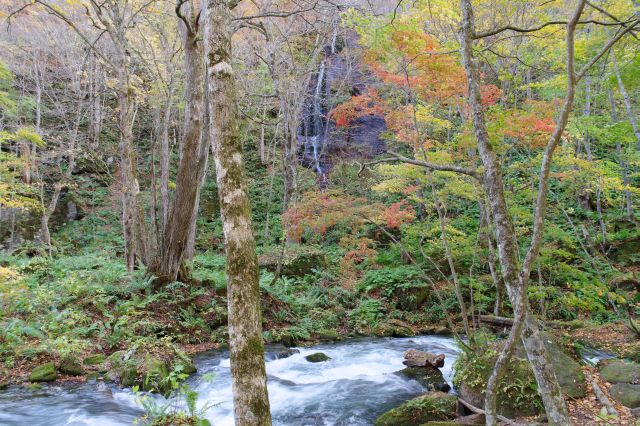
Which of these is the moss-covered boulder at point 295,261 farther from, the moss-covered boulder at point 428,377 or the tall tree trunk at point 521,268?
the tall tree trunk at point 521,268

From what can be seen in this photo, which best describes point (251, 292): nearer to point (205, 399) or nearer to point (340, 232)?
point (205, 399)

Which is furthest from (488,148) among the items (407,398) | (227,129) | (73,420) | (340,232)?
(340,232)

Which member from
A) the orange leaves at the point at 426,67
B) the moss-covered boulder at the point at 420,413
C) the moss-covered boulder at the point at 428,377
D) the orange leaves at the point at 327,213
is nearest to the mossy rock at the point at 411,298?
the orange leaves at the point at 327,213

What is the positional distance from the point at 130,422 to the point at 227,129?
15.0ft

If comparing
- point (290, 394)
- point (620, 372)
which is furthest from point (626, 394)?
point (290, 394)

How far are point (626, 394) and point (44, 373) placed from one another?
9253mm

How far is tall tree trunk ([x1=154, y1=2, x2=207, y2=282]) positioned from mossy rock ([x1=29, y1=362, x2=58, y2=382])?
10.6 ft

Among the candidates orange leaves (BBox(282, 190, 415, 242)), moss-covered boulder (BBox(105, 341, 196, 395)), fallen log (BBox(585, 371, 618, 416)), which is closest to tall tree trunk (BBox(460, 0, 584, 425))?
fallen log (BBox(585, 371, 618, 416))

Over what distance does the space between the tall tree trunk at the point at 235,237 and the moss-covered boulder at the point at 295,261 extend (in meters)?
10.6

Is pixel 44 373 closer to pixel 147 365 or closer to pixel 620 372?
pixel 147 365

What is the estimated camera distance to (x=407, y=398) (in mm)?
7113

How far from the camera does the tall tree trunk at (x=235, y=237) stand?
2.93m

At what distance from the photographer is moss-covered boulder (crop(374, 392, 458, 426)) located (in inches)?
230

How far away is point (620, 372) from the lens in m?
6.68
